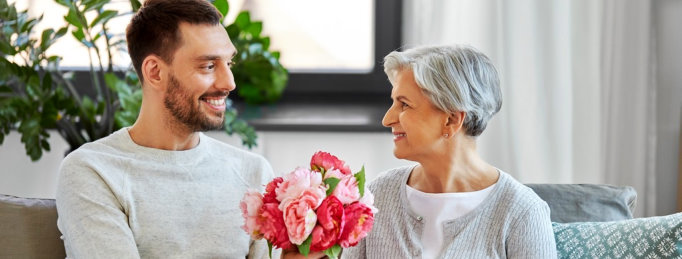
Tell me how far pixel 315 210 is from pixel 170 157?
1.64ft

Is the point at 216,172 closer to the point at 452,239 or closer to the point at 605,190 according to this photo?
the point at 452,239

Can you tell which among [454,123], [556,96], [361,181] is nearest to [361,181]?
[361,181]

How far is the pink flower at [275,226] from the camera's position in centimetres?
183

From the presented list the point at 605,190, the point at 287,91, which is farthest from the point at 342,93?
the point at 605,190

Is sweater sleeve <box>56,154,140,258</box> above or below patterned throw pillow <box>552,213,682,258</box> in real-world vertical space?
above

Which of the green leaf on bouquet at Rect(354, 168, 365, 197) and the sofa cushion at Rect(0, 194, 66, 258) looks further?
the sofa cushion at Rect(0, 194, 66, 258)

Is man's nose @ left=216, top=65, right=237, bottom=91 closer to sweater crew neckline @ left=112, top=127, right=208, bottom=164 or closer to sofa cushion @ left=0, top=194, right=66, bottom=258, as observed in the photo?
sweater crew neckline @ left=112, top=127, right=208, bottom=164

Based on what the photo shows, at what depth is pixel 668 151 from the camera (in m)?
3.25

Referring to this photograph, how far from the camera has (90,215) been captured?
2.03m

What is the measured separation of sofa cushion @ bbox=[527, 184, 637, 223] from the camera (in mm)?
2352

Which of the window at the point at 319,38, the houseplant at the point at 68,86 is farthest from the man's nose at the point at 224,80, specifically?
the window at the point at 319,38

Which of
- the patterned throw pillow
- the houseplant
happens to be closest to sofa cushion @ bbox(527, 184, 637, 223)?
the patterned throw pillow

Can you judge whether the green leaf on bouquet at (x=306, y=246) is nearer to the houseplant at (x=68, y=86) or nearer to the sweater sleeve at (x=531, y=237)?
the sweater sleeve at (x=531, y=237)

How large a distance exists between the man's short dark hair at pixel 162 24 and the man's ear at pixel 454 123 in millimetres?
576
